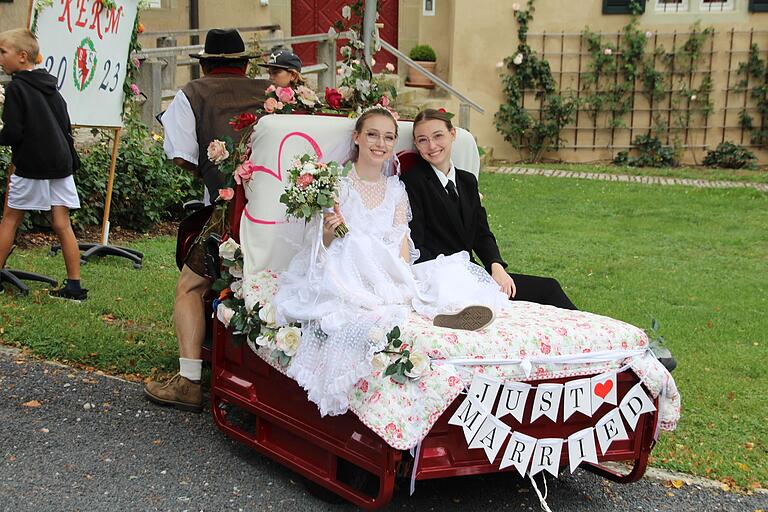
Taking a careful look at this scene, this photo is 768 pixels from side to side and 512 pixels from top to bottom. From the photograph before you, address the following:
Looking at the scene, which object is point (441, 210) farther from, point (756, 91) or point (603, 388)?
point (756, 91)

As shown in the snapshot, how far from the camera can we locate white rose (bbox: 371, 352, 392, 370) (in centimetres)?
342

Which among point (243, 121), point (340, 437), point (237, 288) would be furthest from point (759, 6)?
point (340, 437)

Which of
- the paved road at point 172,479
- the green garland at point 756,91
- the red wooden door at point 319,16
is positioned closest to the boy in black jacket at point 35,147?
the paved road at point 172,479

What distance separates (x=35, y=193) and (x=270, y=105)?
2.37 m

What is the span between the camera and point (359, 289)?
386cm

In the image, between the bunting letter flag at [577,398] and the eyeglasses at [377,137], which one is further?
the eyeglasses at [377,137]

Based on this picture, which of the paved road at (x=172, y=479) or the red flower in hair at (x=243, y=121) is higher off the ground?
the red flower in hair at (x=243, y=121)

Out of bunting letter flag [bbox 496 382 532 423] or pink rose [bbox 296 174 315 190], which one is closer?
bunting letter flag [bbox 496 382 532 423]

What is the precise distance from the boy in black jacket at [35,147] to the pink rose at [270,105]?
219cm

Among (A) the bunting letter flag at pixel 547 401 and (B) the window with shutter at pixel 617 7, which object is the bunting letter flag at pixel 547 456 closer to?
(A) the bunting letter flag at pixel 547 401

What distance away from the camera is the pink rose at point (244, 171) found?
426 cm

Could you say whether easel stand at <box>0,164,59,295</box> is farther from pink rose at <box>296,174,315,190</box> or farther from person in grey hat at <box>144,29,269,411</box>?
pink rose at <box>296,174,315,190</box>

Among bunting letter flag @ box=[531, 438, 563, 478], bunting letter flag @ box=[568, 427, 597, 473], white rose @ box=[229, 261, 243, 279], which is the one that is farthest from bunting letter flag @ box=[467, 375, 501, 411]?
white rose @ box=[229, 261, 243, 279]

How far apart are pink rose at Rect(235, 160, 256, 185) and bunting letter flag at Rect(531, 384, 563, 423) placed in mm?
1601
